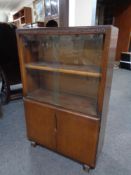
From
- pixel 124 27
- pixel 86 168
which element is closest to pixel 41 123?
pixel 86 168

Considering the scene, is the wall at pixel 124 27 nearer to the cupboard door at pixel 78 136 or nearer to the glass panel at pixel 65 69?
the glass panel at pixel 65 69

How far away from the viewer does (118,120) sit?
1999 millimetres

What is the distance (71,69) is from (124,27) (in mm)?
4961

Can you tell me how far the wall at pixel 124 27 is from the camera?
198 inches

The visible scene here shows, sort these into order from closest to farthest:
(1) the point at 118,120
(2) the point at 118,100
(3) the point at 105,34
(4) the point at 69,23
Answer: (3) the point at 105,34
(4) the point at 69,23
(1) the point at 118,120
(2) the point at 118,100

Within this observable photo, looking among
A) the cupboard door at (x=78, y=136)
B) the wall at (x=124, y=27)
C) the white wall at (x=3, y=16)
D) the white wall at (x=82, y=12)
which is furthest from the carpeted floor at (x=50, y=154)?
the white wall at (x=3, y=16)

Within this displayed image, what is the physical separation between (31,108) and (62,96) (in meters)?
0.31

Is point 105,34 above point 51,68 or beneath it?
above

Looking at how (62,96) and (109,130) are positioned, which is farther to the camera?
(109,130)

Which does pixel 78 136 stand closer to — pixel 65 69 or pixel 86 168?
pixel 86 168

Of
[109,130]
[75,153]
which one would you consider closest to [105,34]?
[75,153]

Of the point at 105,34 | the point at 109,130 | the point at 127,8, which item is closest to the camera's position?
the point at 105,34

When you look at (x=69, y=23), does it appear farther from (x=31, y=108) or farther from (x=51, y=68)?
(x=31, y=108)

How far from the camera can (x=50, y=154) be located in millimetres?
1436
